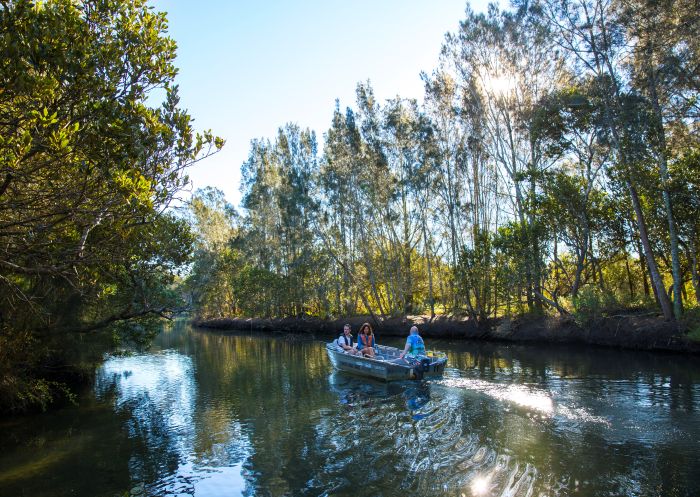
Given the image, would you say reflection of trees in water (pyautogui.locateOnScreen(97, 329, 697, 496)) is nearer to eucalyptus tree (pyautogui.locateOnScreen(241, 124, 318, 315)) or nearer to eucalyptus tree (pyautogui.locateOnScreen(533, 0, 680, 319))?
eucalyptus tree (pyautogui.locateOnScreen(533, 0, 680, 319))

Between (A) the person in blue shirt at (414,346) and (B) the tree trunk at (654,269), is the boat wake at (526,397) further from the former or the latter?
(B) the tree trunk at (654,269)

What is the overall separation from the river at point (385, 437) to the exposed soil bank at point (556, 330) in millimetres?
1209

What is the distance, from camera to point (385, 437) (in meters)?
10.2

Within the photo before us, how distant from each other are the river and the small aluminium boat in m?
0.44

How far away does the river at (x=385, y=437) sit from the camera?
25.5ft

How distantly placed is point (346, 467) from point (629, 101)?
19.7m

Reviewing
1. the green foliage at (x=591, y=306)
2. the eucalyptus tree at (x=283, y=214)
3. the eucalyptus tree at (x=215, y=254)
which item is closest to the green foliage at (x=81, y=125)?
the green foliage at (x=591, y=306)

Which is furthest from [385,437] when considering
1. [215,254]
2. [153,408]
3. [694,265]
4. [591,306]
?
[215,254]

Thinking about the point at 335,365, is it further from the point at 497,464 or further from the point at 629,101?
the point at 629,101

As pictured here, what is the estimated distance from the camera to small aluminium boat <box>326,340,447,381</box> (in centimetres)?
1486

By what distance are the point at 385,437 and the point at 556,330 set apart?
55.9 ft

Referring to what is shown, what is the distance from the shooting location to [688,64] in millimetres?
17734

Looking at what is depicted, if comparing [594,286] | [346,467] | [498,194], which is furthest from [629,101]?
[346,467]

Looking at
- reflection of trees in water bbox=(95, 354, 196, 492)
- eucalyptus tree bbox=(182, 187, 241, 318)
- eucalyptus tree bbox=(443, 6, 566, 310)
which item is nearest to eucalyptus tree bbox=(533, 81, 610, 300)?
eucalyptus tree bbox=(443, 6, 566, 310)
